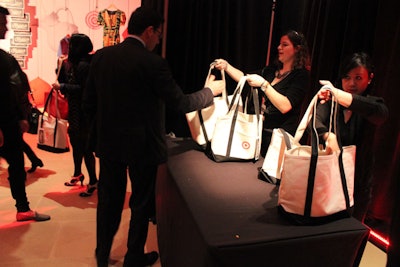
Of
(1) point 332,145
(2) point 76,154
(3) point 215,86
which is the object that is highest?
(3) point 215,86

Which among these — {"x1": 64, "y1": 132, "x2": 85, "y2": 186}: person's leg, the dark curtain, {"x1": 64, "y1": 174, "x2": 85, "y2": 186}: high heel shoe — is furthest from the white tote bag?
the dark curtain

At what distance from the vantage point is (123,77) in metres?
1.81

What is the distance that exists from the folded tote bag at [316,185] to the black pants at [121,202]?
2.74ft

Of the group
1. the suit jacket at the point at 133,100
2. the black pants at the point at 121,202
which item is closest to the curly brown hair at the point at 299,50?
the suit jacket at the point at 133,100

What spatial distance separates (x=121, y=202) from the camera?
2.15m

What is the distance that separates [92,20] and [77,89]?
2.46m

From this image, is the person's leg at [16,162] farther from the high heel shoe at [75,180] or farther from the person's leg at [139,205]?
the person's leg at [139,205]

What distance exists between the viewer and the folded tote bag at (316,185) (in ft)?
4.44

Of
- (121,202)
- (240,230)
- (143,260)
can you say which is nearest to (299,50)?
(240,230)

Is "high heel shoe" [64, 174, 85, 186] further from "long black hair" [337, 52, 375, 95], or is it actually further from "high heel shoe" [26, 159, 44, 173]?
"long black hair" [337, 52, 375, 95]

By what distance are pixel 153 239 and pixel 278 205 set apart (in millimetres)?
1433

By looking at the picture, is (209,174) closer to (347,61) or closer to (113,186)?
(113,186)

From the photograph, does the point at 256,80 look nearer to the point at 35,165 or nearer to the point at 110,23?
the point at 35,165

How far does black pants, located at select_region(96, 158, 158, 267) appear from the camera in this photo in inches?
78.8
